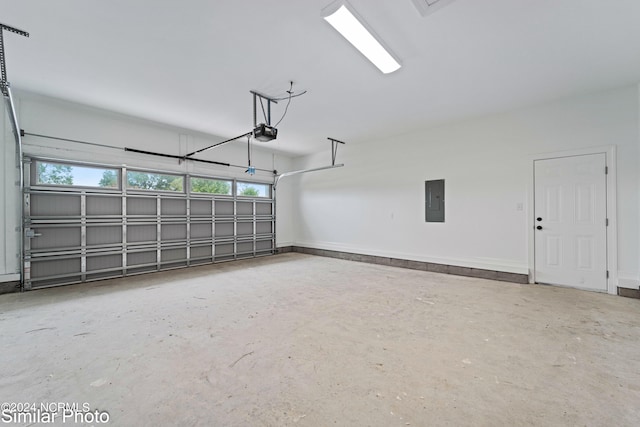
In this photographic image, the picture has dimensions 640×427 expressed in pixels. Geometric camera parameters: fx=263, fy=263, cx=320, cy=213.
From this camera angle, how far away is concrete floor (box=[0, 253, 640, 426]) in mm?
1612

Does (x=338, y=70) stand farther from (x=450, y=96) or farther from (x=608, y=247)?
(x=608, y=247)

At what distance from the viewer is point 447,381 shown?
6.16 feet

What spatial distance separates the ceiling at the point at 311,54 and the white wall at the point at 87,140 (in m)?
0.56

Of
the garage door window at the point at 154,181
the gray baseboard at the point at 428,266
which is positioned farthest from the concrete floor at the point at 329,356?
the garage door window at the point at 154,181

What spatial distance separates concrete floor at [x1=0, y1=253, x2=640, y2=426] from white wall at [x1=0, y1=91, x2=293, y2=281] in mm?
1834

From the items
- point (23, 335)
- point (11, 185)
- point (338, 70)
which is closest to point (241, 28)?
point (338, 70)

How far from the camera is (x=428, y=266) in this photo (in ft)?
18.3

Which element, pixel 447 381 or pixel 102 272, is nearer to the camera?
pixel 447 381

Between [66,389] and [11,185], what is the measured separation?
4.20 m

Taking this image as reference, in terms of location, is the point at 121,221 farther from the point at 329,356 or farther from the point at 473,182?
the point at 473,182

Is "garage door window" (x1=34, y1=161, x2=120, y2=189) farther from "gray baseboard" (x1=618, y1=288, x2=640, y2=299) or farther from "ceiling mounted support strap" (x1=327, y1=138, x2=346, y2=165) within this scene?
"gray baseboard" (x1=618, y1=288, x2=640, y2=299)

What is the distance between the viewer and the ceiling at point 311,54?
92.5 inches

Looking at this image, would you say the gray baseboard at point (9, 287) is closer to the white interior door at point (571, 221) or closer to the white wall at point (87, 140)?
the white wall at point (87, 140)

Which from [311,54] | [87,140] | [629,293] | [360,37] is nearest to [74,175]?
[87,140]
